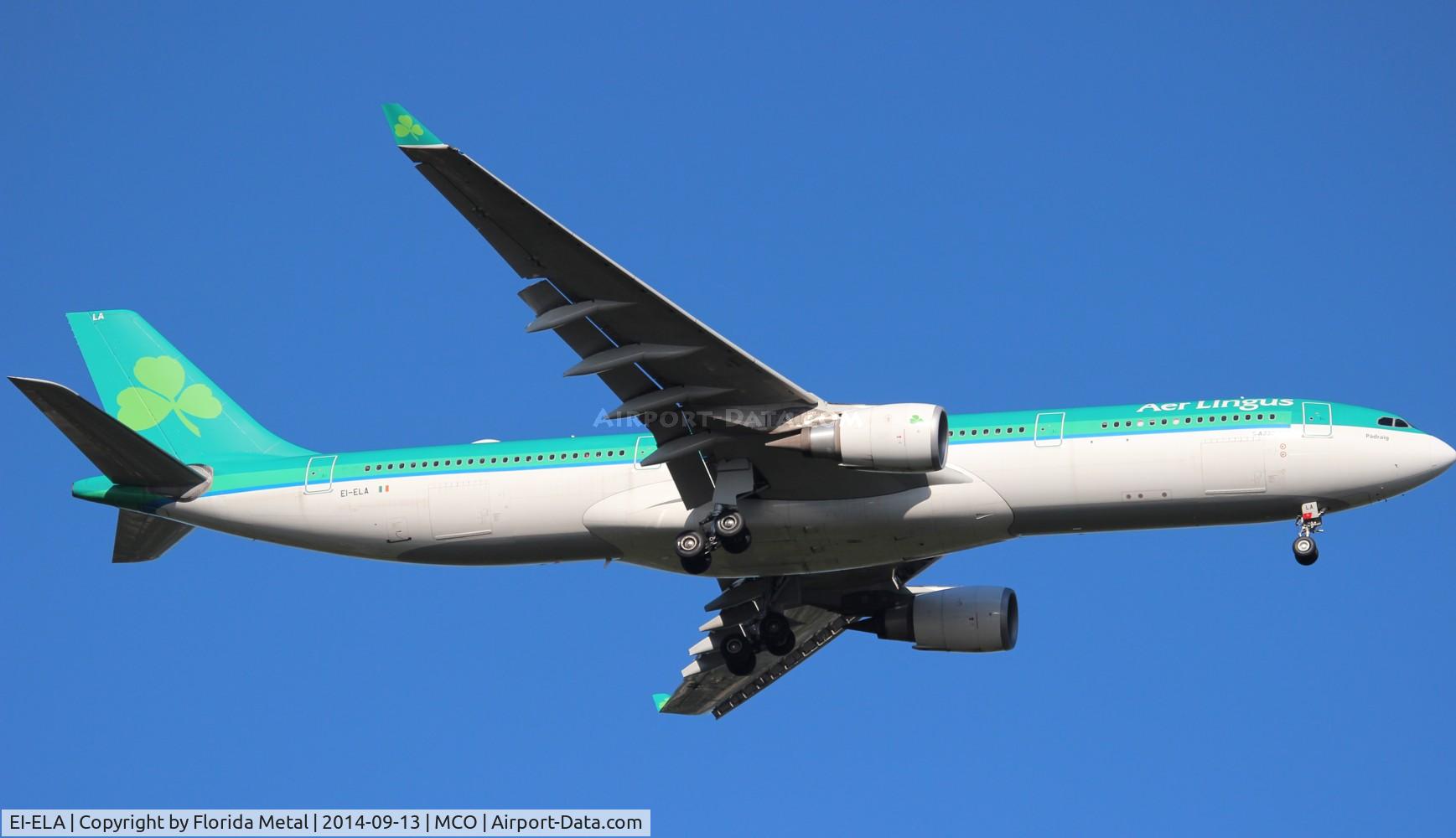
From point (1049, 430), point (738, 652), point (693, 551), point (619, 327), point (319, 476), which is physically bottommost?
point (738, 652)

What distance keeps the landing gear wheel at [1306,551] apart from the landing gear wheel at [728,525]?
10.8 meters

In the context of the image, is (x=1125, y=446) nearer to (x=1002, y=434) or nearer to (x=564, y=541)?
(x=1002, y=434)

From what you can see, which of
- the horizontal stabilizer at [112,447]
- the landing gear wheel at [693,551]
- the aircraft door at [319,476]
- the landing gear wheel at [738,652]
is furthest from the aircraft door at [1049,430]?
the horizontal stabilizer at [112,447]

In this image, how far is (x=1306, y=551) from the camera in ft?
114

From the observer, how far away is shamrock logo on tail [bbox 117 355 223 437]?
139 feet

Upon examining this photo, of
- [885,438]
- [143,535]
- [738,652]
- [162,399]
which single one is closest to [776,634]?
[738,652]

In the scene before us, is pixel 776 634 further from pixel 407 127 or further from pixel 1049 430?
pixel 407 127

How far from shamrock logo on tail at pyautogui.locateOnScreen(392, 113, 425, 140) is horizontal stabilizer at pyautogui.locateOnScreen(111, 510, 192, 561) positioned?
1434 cm

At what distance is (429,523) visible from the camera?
38719 mm

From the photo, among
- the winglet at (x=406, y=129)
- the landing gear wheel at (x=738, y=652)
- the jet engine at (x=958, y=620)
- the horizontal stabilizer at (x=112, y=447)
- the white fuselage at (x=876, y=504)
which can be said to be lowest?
the landing gear wheel at (x=738, y=652)

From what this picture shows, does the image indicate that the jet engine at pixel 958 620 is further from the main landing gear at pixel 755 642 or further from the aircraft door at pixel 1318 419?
the aircraft door at pixel 1318 419

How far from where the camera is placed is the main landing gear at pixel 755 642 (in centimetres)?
4153

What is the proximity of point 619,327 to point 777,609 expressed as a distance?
10472mm

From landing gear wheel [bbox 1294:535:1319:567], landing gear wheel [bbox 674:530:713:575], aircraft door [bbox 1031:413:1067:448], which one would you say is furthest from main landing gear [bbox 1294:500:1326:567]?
landing gear wheel [bbox 674:530:713:575]
